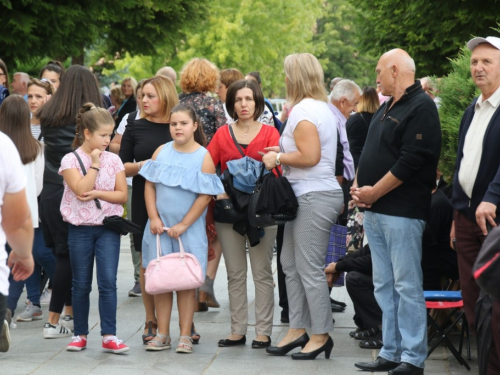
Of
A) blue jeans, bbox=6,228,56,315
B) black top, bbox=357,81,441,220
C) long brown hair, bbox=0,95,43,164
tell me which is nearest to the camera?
black top, bbox=357,81,441,220

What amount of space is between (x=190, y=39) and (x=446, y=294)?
108 ft

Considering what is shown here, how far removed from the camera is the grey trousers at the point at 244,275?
7.18 m

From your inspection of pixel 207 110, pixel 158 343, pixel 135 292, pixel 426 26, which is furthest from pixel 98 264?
pixel 426 26

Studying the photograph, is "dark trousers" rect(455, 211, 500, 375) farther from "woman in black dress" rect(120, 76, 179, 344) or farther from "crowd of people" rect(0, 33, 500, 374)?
"woman in black dress" rect(120, 76, 179, 344)

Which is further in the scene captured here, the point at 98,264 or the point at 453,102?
the point at 98,264

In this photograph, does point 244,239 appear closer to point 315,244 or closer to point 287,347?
point 315,244

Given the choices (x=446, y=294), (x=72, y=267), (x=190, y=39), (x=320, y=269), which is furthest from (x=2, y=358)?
(x=190, y=39)

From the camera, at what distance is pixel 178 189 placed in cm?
698

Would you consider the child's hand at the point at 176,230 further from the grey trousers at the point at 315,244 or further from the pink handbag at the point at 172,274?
the grey trousers at the point at 315,244

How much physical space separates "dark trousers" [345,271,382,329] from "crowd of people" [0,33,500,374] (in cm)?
1

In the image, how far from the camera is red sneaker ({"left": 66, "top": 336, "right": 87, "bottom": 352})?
23.1 ft

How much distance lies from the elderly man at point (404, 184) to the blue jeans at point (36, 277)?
3.23 m

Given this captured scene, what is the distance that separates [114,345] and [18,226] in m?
2.98

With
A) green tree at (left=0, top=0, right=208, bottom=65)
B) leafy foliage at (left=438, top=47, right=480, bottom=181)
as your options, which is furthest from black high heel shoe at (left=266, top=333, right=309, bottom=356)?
green tree at (left=0, top=0, right=208, bottom=65)
